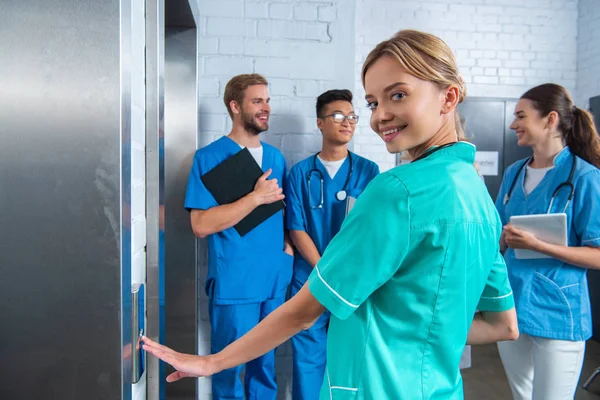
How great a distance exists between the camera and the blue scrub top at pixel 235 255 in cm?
203

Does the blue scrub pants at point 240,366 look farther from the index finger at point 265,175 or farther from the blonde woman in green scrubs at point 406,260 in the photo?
the blonde woman in green scrubs at point 406,260

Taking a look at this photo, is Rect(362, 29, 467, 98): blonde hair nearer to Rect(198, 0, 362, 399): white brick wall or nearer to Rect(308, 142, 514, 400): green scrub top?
Rect(308, 142, 514, 400): green scrub top

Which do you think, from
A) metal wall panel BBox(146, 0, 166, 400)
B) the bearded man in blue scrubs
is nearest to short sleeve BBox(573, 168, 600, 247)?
the bearded man in blue scrubs

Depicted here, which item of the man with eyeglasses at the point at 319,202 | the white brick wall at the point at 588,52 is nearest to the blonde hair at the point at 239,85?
the man with eyeglasses at the point at 319,202

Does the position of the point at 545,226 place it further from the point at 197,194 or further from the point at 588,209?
the point at 197,194

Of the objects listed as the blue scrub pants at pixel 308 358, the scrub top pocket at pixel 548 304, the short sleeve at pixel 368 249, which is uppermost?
the short sleeve at pixel 368 249

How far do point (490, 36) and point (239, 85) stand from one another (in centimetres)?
284

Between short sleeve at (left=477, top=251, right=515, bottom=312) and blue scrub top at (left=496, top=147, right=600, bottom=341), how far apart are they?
884mm

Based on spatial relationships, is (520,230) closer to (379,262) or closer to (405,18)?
(379,262)

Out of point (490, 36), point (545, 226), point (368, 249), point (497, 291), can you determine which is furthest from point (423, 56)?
point (490, 36)

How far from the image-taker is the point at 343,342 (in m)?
0.84

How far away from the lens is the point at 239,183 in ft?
6.84

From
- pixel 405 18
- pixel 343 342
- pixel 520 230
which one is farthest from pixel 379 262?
pixel 405 18

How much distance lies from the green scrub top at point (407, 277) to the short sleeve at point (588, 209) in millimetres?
1094
